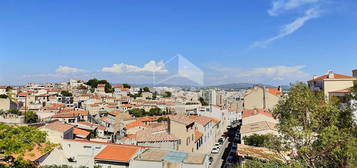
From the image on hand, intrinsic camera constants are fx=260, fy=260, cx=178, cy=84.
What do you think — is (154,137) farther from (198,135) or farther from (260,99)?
(260,99)

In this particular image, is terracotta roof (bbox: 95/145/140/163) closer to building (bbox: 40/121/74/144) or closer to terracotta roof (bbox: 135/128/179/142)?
building (bbox: 40/121/74/144)

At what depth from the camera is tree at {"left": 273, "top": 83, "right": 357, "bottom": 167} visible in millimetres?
8523

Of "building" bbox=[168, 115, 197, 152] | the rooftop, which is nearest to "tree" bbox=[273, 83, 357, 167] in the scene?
the rooftop

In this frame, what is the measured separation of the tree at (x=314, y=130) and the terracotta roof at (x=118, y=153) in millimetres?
8448

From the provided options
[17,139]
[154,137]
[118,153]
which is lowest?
[154,137]

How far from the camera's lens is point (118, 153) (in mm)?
15109

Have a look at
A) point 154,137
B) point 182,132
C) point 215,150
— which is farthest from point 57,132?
point 215,150

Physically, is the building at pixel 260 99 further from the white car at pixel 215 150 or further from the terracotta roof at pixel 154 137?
the terracotta roof at pixel 154 137

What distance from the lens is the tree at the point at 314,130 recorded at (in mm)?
8523

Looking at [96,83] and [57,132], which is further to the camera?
[96,83]

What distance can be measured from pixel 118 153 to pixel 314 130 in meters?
10.4

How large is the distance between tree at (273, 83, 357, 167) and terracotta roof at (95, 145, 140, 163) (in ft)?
27.7

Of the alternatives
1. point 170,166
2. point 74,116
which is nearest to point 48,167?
point 170,166

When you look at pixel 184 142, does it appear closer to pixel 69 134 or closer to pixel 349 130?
pixel 69 134
